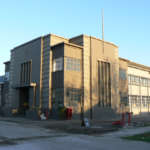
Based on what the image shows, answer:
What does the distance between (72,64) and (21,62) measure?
31.7ft

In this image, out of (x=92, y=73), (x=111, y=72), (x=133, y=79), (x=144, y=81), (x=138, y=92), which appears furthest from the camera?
(x=144, y=81)

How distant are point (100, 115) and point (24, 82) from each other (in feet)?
40.0

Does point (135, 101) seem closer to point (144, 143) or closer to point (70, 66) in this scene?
point (70, 66)

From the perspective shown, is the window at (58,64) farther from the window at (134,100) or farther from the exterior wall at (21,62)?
the window at (134,100)

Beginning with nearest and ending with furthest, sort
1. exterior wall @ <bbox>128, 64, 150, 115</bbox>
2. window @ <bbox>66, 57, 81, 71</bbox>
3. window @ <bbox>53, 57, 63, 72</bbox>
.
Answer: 1. window @ <bbox>53, 57, 63, 72</bbox>
2. window @ <bbox>66, 57, 81, 71</bbox>
3. exterior wall @ <bbox>128, 64, 150, 115</bbox>

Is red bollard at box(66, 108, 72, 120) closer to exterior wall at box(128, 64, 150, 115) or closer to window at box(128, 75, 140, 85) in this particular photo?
exterior wall at box(128, 64, 150, 115)

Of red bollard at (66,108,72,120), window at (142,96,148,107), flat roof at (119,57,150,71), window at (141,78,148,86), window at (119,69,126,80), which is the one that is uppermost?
flat roof at (119,57,150,71)

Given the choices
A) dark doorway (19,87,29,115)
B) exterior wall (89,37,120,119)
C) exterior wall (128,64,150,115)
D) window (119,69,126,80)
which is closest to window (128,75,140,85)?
exterior wall (128,64,150,115)

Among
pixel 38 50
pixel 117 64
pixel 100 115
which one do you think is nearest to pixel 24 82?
pixel 38 50

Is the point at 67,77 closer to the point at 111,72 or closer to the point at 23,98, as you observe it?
the point at 111,72

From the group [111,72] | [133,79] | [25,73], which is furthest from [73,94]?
[133,79]

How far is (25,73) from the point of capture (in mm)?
33781

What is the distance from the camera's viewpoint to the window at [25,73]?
108ft

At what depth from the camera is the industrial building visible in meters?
29.1
